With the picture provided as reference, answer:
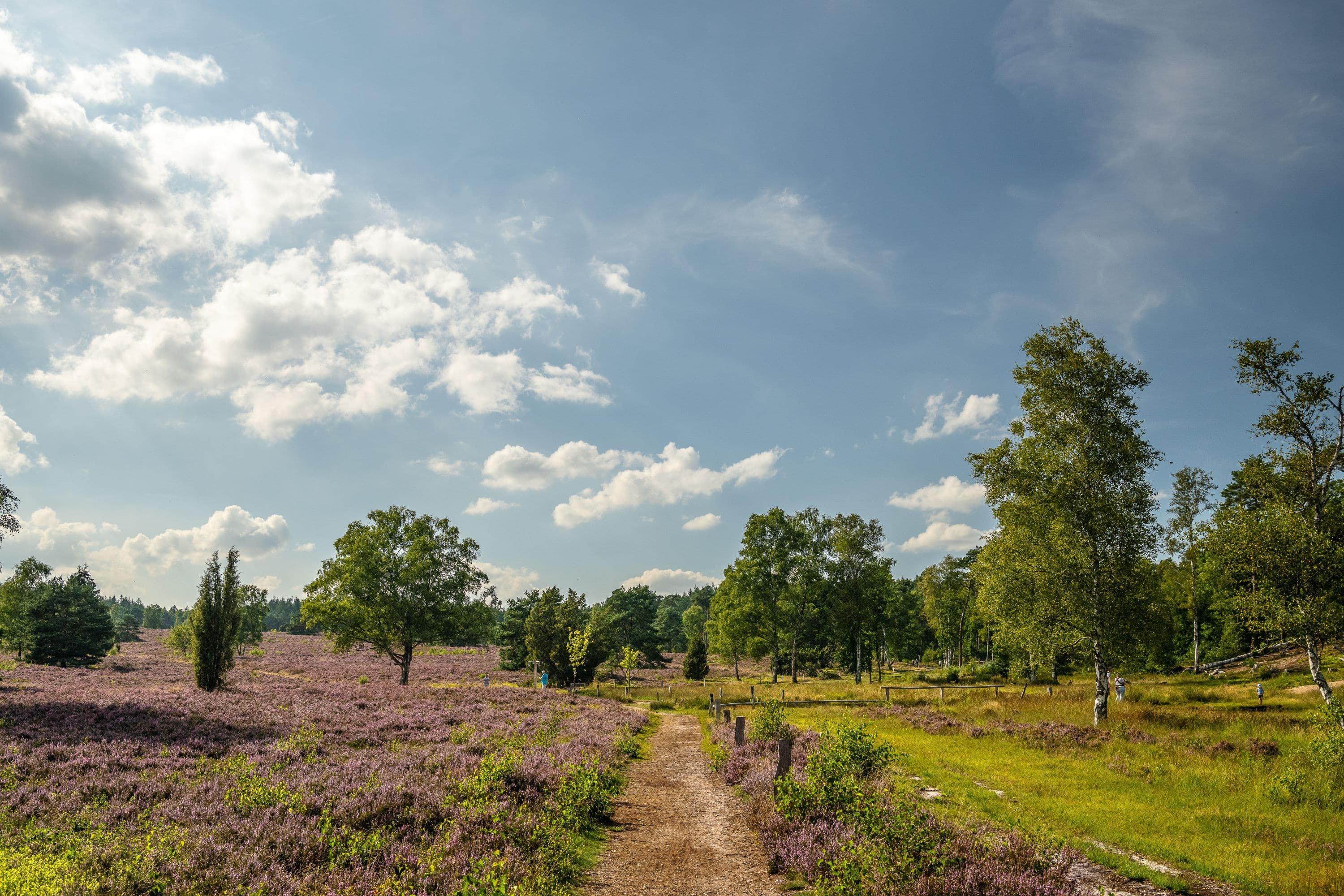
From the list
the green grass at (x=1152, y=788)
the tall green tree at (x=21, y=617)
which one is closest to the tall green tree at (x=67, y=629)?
the tall green tree at (x=21, y=617)

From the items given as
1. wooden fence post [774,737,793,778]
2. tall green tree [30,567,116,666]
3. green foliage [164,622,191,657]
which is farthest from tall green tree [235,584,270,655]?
wooden fence post [774,737,793,778]

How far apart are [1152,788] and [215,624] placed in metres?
35.6

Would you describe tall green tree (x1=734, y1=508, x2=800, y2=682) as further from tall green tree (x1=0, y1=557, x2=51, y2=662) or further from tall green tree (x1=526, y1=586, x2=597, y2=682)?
tall green tree (x1=0, y1=557, x2=51, y2=662)

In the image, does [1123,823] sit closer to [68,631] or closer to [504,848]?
[504,848]

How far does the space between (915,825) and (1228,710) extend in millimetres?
26882

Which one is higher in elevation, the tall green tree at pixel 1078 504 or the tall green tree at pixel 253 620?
the tall green tree at pixel 1078 504

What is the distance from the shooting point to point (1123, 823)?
1127cm

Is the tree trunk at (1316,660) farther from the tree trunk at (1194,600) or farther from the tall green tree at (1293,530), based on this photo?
the tree trunk at (1194,600)

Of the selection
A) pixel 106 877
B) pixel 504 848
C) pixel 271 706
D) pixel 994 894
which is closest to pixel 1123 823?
pixel 994 894

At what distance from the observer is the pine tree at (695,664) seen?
54.4 m

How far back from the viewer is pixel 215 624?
29078 millimetres

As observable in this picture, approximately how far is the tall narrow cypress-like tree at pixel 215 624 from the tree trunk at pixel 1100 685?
35792mm

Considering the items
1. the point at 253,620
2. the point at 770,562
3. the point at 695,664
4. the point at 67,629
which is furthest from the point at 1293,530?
the point at 253,620

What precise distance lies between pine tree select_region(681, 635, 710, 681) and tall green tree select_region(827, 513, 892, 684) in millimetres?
12417
